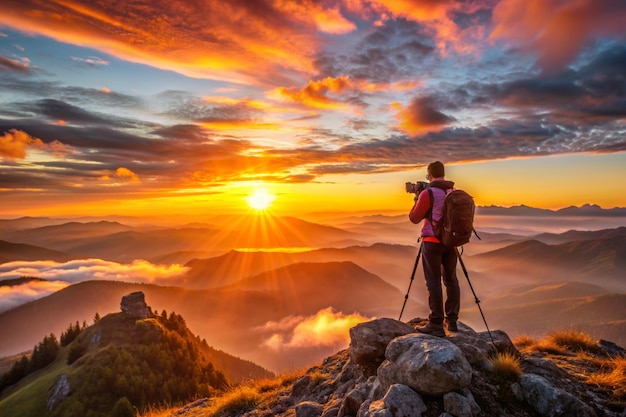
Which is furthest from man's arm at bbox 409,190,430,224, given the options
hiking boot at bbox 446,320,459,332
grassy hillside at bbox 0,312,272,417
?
grassy hillside at bbox 0,312,272,417

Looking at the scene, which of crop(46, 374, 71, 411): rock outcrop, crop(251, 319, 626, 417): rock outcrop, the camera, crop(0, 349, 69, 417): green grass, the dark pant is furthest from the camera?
crop(0, 349, 69, 417): green grass

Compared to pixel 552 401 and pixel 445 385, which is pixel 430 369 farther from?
pixel 552 401

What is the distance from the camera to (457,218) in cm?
873

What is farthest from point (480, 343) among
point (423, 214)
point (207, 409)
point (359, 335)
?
point (207, 409)

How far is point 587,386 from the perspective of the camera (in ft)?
27.7

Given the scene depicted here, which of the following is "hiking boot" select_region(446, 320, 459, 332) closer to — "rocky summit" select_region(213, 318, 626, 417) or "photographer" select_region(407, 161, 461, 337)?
"rocky summit" select_region(213, 318, 626, 417)

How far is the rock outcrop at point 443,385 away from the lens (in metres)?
6.85

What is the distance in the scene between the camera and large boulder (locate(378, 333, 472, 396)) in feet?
22.5

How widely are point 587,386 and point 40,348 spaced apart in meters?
122

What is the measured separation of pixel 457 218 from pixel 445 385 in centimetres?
388

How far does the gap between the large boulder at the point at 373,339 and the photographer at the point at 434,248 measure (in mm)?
768

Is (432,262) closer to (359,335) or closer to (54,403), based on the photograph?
(359,335)

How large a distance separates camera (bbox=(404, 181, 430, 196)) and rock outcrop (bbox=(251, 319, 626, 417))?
387 cm

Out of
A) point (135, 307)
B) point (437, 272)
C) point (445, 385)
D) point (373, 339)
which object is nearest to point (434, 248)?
point (437, 272)
